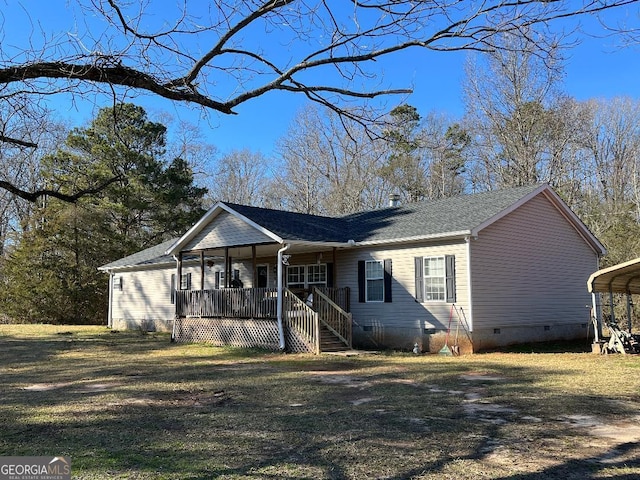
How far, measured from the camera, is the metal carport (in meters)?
13.3

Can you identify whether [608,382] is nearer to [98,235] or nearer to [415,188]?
[415,188]

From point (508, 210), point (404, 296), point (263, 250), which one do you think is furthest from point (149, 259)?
point (508, 210)

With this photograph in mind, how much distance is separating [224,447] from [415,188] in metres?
30.1

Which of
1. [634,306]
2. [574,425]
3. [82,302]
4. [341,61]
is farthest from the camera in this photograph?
[82,302]

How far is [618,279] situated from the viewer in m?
15.0

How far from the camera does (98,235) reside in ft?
101

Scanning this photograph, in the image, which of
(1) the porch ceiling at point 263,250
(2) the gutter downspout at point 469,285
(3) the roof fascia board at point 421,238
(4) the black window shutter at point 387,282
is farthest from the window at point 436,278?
(1) the porch ceiling at point 263,250

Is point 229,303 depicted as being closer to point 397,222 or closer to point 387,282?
point 387,282

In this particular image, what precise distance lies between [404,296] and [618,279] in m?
5.78

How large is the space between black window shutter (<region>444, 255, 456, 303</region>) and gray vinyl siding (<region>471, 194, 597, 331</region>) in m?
0.50

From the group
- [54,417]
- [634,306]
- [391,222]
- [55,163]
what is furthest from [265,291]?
[55,163]

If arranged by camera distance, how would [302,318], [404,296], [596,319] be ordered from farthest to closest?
[404,296]
[302,318]
[596,319]

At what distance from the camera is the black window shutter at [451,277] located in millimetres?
14555

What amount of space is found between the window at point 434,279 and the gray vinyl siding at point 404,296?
141mm
